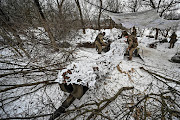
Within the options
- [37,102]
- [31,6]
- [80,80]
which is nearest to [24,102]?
[37,102]

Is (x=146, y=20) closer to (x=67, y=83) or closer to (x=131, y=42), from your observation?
(x=131, y=42)

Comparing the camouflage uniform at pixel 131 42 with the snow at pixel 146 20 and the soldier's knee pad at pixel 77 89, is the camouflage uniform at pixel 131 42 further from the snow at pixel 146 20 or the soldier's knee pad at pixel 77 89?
the soldier's knee pad at pixel 77 89

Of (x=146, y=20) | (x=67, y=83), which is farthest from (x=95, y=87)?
(x=146, y=20)

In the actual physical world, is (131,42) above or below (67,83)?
above

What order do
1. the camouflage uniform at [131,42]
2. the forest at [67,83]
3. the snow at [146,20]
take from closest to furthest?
the forest at [67,83] → the snow at [146,20] → the camouflage uniform at [131,42]

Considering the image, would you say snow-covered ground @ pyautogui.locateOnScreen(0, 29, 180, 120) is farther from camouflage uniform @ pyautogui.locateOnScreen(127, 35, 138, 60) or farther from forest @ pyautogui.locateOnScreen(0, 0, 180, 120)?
camouflage uniform @ pyautogui.locateOnScreen(127, 35, 138, 60)

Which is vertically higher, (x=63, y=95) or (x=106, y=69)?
(x=106, y=69)

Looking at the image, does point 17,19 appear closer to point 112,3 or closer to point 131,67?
point 131,67

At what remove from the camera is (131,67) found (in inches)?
150

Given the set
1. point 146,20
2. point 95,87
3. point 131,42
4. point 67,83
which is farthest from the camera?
point 131,42

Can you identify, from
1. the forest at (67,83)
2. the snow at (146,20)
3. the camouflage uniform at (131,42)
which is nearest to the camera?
the forest at (67,83)

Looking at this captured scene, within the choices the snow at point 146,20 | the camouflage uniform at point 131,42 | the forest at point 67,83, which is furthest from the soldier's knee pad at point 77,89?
the snow at point 146,20

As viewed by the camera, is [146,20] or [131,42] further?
[131,42]

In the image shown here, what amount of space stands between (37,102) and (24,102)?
1.37 feet
